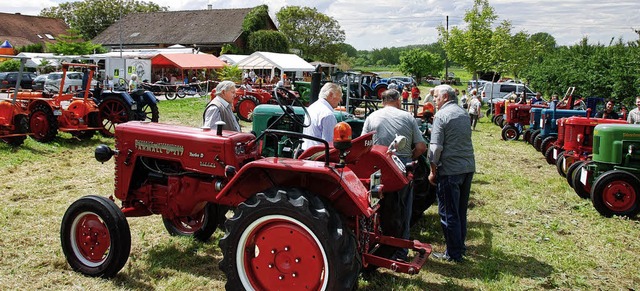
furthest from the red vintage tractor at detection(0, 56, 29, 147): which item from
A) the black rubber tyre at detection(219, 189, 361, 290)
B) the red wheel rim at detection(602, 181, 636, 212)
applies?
the red wheel rim at detection(602, 181, 636, 212)

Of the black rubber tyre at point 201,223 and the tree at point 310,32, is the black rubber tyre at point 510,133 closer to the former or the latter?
the black rubber tyre at point 201,223

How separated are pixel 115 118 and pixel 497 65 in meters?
18.9

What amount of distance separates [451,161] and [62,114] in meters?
8.57

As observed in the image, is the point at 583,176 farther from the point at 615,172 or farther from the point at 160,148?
the point at 160,148

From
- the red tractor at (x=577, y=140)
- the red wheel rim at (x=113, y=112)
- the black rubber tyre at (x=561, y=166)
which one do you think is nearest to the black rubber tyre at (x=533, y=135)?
the black rubber tyre at (x=561, y=166)

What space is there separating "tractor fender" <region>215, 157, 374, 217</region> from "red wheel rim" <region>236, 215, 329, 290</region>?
0.29m

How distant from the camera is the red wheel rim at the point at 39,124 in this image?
1025 cm

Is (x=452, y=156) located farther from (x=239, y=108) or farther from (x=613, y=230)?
(x=239, y=108)

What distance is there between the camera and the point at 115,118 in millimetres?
11398

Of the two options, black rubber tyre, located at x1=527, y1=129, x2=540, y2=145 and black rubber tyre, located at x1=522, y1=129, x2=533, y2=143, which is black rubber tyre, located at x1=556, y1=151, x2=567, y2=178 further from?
black rubber tyre, located at x1=522, y1=129, x2=533, y2=143

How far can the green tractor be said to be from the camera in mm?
6574

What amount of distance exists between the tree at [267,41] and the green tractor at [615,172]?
39.6 m

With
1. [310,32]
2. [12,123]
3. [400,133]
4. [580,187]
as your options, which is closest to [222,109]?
[400,133]

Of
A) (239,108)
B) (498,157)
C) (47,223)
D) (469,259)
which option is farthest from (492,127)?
(47,223)
